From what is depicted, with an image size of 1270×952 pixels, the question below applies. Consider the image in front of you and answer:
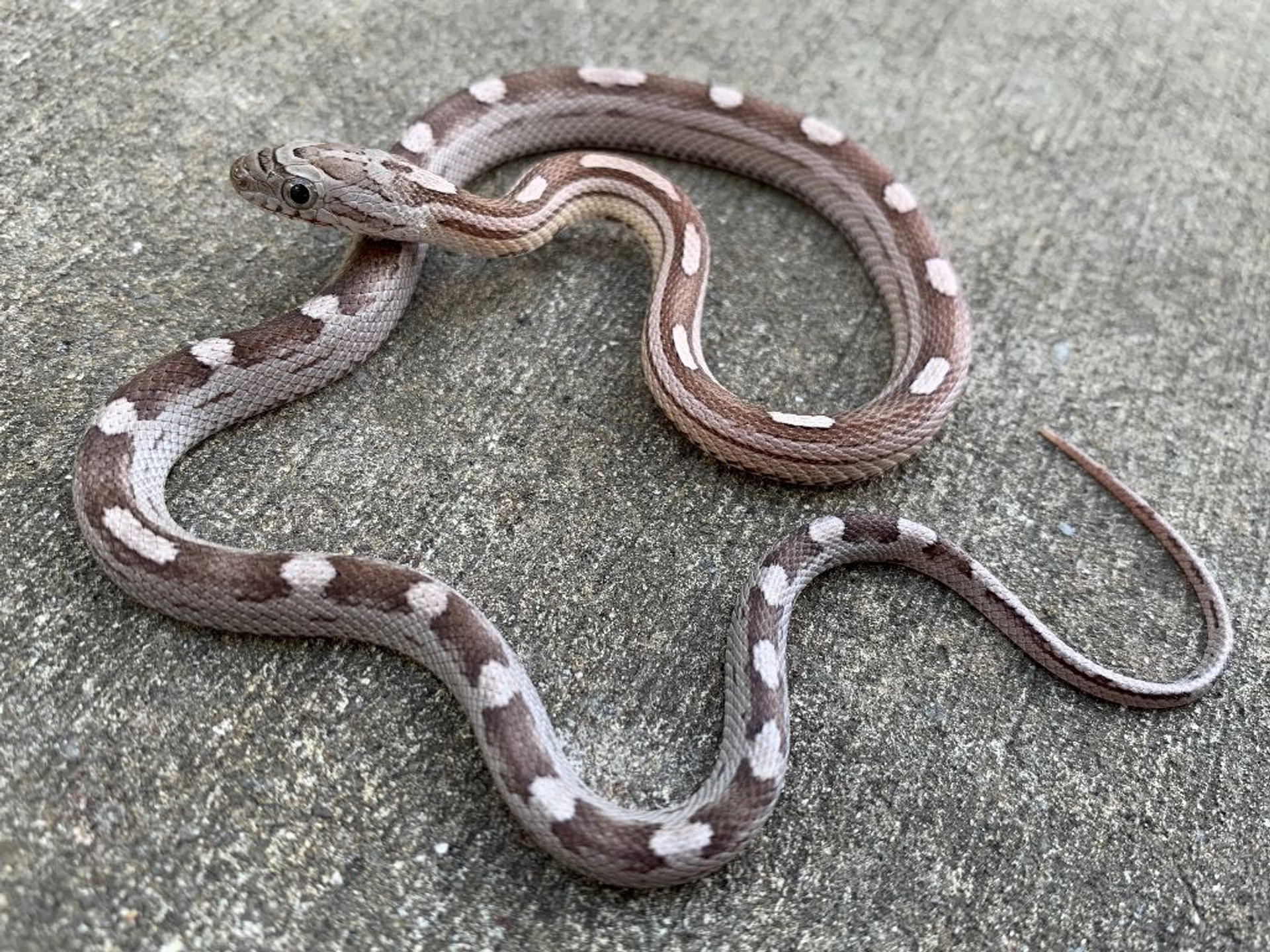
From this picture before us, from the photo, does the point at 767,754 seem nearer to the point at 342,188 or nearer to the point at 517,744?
the point at 517,744

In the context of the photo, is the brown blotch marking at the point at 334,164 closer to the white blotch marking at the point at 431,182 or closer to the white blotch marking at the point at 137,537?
the white blotch marking at the point at 431,182

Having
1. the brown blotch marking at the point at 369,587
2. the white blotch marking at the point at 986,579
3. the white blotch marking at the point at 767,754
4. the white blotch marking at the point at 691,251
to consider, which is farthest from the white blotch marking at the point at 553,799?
the white blotch marking at the point at 691,251

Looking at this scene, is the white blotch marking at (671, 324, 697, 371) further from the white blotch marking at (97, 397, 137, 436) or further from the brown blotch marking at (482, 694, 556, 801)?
the white blotch marking at (97, 397, 137, 436)

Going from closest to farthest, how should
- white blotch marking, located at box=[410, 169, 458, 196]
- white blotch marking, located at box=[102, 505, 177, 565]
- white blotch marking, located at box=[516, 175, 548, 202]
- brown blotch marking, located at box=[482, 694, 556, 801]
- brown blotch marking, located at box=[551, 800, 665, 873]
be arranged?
brown blotch marking, located at box=[551, 800, 665, 873]
brown blotch marking, located at box=[482, 694, 556, 801]
white blotch marking, located at box=[102, 505, 177, 565]
white blotch marking, located at box=[410, 169, 458, 196]
white blotch marking, located at box=[516, 175, 548, 202]

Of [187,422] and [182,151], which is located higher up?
[182,151]

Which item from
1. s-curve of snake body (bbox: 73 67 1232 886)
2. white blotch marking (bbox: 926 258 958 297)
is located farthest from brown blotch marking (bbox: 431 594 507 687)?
white blotch marking (bbox: 926 258 958 297)

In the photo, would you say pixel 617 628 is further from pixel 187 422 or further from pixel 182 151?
pixel 182 151

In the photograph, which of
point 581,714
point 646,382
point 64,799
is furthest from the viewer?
point 646,382

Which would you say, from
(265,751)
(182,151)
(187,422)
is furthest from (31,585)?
(182,151)
